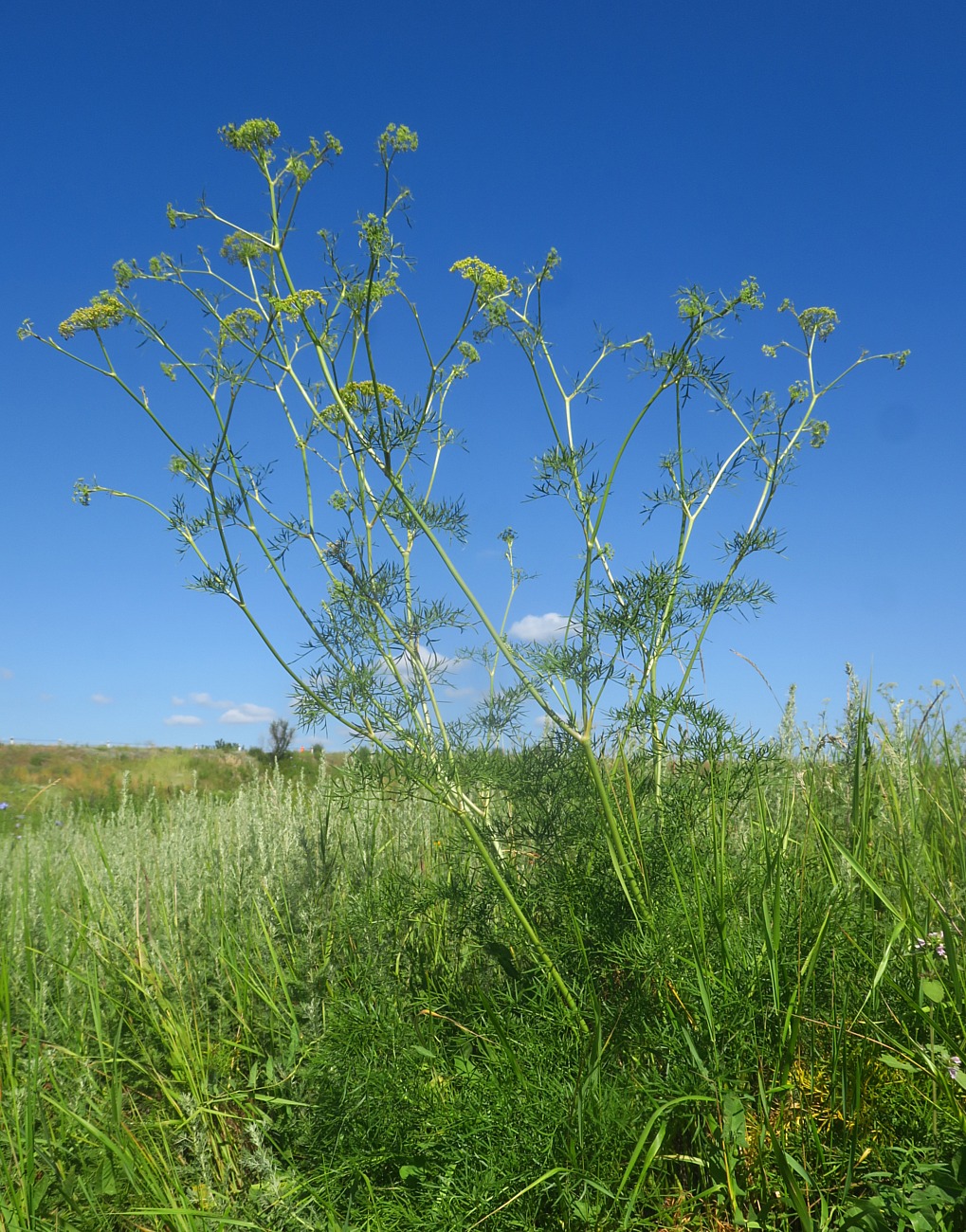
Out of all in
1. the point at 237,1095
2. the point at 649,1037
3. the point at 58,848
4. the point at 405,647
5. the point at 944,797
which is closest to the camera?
the point at 649,1037

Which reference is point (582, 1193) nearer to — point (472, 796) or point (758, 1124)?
point (758, 1124)

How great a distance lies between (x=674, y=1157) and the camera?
2.07 metres

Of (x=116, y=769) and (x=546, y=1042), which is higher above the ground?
(x=116, y=769)

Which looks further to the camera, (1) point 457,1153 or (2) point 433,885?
(2) point 433,885

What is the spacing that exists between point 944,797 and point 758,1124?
8.05 ft

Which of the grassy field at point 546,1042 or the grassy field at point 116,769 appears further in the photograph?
the grassy field at point 116,769

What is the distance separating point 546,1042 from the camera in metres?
2.46

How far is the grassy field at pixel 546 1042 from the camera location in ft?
6.75

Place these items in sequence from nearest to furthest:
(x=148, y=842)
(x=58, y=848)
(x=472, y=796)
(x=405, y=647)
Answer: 1. (x=405, y=647)
2. (x=472, y=796)
3. (x=148, y=842)
4. (x=58, y=848)

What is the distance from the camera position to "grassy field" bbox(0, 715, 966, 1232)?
6.75 ft

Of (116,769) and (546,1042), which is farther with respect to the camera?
(116,769)

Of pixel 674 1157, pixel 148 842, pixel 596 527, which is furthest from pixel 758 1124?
pixel 148 842

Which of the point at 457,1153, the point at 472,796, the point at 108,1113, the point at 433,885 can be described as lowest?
the point at 108,1113

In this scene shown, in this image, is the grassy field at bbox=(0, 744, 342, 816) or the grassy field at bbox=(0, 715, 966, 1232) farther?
the grassy field at bbox=(0, 744, 342, 816)
